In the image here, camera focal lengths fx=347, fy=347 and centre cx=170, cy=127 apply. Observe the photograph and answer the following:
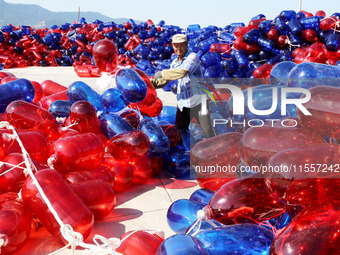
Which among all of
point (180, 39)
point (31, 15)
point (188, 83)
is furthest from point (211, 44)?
point (31, 15)

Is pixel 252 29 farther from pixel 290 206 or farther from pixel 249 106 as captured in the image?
pixel 290 206

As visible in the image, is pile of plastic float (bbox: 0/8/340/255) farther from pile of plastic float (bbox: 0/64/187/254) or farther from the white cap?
the white cap

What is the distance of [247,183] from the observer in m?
1.92

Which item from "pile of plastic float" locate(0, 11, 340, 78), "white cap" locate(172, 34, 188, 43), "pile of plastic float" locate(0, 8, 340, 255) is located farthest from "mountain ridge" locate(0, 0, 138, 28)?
"pile of plastic float" locate(0, 8, 340, 255)

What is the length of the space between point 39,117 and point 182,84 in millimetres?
1549

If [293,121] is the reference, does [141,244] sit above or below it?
below

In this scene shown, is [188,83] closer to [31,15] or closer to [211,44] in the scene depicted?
[211,44]

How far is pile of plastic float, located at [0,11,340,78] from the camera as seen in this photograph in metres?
7.91

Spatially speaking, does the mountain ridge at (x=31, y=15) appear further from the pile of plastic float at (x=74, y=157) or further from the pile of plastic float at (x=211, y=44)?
the pile of plastic float at (x=74, y=157)

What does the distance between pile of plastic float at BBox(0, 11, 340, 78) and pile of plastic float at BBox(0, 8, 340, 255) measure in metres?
4.16

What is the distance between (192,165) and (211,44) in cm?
681

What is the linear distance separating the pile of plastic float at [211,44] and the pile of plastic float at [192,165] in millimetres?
4159

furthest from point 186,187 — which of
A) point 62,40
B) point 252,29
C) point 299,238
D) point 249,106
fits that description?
point 62,40

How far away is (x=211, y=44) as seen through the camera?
9.09 m
